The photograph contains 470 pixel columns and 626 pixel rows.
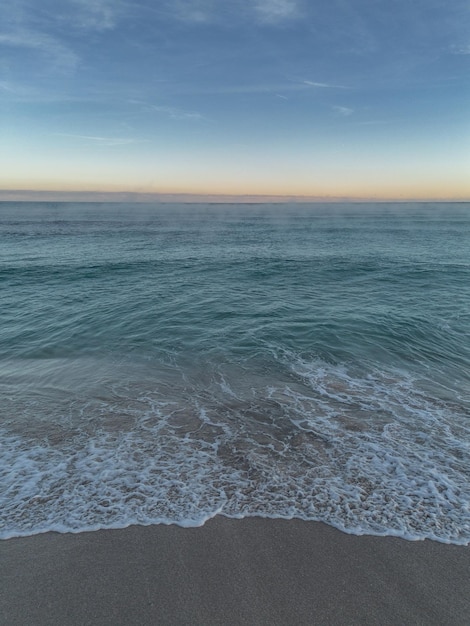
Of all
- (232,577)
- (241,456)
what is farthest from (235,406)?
(232,577)

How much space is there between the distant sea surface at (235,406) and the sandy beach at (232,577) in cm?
35

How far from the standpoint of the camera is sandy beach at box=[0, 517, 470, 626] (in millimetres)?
4516

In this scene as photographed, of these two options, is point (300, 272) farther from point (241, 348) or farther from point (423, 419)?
point (423, 419)

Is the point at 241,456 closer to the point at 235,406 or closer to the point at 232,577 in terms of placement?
the point at 235,406

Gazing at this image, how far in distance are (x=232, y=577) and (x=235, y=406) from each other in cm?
492

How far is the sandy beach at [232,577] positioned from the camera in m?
4.52

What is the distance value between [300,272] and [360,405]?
63.0 feet

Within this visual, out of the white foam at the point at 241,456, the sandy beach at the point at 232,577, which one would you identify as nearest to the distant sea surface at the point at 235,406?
the white foam at the point at 241,456

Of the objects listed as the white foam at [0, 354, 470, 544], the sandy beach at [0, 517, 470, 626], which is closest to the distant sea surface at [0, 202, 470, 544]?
the white foam at [0, 354, 470, 544]

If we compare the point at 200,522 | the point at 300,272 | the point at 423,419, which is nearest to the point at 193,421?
the point at 200,522

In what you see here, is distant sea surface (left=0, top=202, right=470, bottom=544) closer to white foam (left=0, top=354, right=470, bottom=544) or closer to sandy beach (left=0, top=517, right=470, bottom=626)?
white foam (left=0, top=354, right=470, bottom=544)

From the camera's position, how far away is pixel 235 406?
32.1 ft

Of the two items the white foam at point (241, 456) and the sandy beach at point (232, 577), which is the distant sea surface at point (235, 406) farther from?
the sandy beach at point (232, 577)

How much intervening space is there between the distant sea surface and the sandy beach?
13.9 inches
